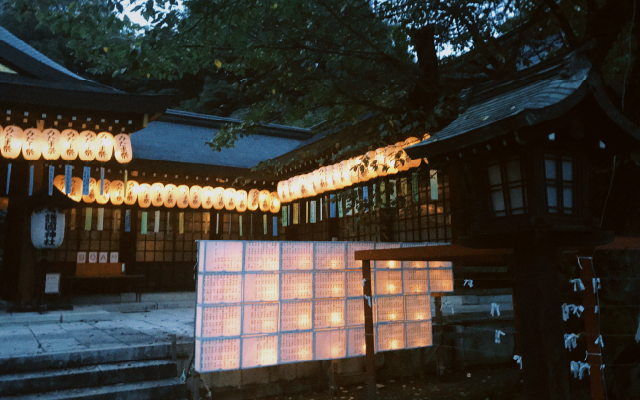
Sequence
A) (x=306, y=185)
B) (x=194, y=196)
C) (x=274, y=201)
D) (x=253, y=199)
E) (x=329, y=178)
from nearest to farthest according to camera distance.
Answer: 1. (x=329, y=178)
2. (x=306, y=185)
3. (x=194, y=196)
4. (x=253, y=199)
5. (x=274, y=201)

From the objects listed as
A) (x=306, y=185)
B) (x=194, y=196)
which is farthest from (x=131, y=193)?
(x=306, y=185)

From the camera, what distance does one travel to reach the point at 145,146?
15.5m

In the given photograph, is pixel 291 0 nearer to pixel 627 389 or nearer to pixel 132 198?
pixel 627 389

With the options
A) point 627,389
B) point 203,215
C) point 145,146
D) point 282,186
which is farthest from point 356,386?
point 145,146

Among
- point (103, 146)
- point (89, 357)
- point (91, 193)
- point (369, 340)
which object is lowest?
point (89, 357)

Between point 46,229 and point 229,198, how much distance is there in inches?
227

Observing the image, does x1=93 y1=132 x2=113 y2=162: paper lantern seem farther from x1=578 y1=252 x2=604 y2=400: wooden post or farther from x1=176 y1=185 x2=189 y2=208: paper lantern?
x1=578 y1=252 x2=604 y2=400: wooden post

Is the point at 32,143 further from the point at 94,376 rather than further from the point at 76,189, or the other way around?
the point at 94,376

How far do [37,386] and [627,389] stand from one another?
24.2ft

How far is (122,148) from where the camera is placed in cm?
1169

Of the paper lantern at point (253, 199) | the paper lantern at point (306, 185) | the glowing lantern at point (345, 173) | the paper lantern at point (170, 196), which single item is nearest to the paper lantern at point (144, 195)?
the paper lantern at point (170, 196)

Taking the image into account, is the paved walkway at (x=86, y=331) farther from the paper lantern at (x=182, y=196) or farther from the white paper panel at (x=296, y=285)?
the paper lantern at (x=182, y=196)

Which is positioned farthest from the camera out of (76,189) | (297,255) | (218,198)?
(218,198)

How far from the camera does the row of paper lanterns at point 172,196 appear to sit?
1288 centimetres
